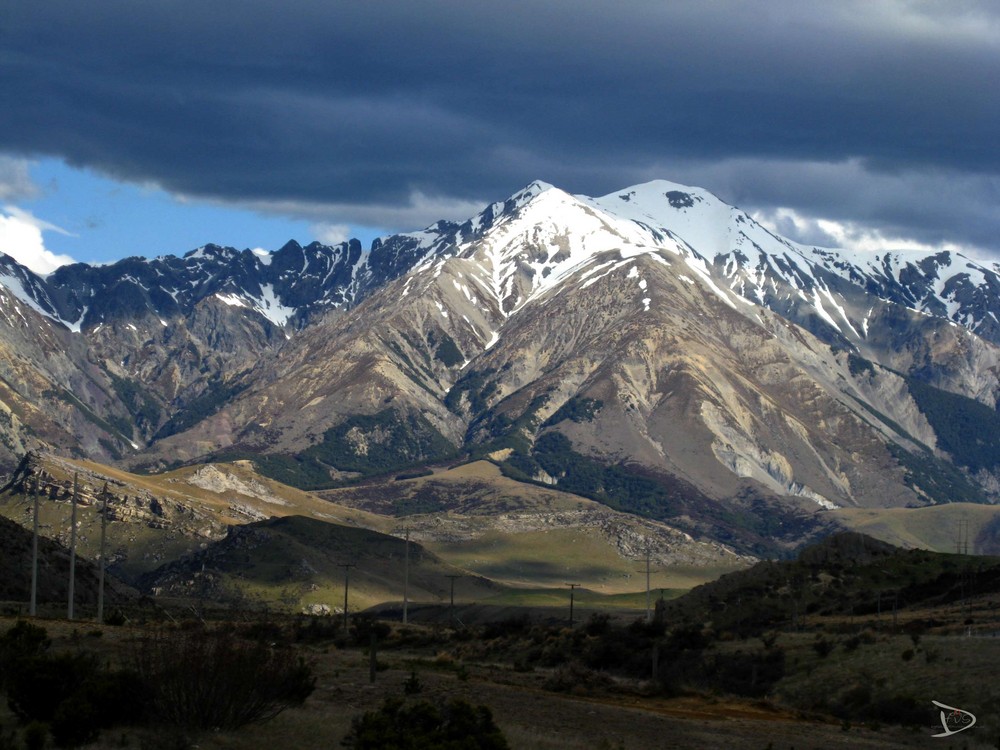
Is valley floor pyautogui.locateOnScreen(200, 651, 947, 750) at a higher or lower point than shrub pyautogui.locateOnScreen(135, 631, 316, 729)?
lower

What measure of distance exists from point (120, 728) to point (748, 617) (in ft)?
241

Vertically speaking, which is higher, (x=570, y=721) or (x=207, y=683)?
(x=207, y=683)

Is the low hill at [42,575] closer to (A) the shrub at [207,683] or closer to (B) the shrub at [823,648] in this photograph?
(B) the shrub at [823,648]

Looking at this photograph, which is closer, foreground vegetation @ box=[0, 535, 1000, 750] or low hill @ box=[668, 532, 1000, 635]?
foreground vegetation @ box=[0, 535, 1000, 750]

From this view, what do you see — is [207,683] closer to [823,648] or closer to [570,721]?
[570,721]

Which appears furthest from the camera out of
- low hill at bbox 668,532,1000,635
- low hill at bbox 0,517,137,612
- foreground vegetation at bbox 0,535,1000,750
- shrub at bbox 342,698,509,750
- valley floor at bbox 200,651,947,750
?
low hill at bbox 0,517,137,612

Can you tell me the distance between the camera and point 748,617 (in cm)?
11469

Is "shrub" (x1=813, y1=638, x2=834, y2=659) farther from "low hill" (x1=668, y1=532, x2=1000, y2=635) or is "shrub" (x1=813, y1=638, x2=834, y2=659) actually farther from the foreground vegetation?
"low hill" (x1=668, y1=532, x2=1000, y2=635)

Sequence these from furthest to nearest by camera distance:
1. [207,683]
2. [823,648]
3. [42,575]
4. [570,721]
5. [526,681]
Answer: [42,575]
[823,648]
[526,681]
[570,721]
[207,683]

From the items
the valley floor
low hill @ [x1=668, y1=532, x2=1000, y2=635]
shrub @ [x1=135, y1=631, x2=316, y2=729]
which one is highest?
low hill @ [x1=668, y1=532, x2=1000, y2=635]

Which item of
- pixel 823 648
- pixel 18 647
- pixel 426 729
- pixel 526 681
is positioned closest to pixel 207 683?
pixel 426 729

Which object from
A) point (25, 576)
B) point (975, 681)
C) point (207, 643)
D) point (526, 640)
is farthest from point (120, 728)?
point (25, 576)

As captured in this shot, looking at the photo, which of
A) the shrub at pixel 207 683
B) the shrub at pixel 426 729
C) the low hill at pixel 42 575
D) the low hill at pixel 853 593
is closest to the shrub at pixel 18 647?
the shrub at pixel 207 683

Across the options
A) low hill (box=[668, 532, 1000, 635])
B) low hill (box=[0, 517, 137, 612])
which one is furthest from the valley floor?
low hill (box=[0, 517, 137, 612])
